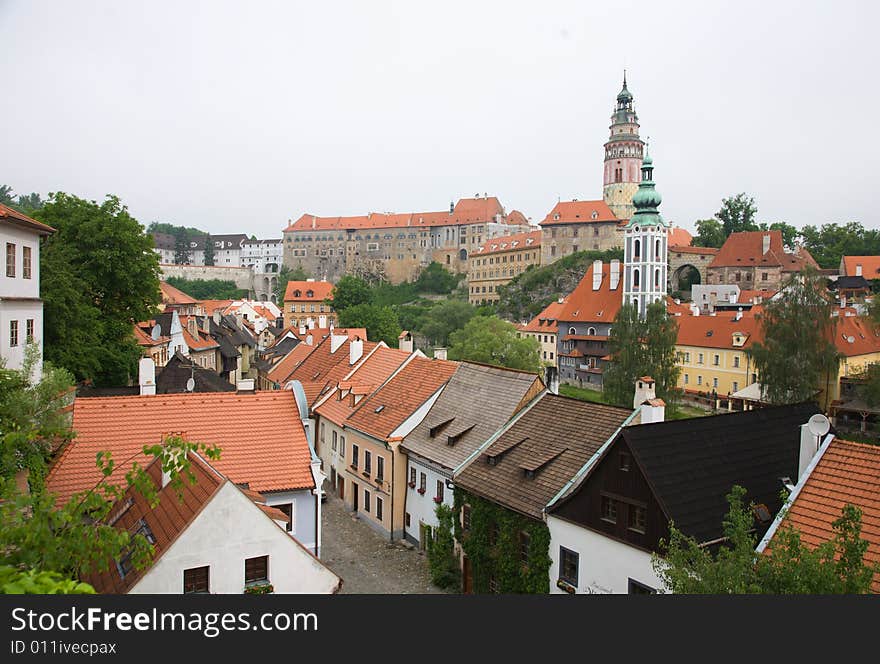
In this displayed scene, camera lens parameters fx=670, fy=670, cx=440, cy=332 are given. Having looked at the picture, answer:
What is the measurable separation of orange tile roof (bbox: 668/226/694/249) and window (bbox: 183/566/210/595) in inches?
3871

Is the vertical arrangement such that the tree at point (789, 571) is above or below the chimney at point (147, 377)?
below

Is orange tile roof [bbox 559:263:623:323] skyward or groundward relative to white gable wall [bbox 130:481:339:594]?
skyward

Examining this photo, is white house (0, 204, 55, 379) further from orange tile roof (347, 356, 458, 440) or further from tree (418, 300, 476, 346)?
tree (418, 300, 476, 346)

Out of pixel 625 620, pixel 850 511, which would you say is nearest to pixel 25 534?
pixel 625 620

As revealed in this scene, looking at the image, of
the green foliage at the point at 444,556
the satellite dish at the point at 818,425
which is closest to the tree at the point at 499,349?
the green foliage at the point at 444,556

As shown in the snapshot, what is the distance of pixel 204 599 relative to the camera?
466 cm

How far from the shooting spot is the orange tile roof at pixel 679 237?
10219 cm

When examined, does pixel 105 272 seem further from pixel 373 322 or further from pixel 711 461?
pixel 373 322

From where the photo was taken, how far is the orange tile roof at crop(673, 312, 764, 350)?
5178 cm

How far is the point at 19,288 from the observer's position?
18547mm

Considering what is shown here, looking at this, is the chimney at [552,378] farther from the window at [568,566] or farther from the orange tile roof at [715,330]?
the orange tile roof at [715,330]

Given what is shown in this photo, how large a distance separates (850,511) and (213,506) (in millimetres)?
8507

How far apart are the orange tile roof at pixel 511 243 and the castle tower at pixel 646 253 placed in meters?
38.2

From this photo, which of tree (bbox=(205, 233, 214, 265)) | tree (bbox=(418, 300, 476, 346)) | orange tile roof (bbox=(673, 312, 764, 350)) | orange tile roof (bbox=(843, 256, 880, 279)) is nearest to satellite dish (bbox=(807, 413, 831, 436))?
orange tile roof (bbox=(673, 312, 764, 350))
